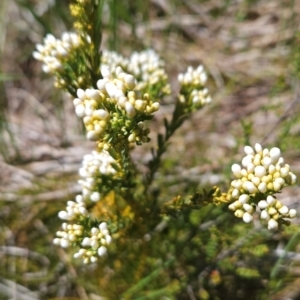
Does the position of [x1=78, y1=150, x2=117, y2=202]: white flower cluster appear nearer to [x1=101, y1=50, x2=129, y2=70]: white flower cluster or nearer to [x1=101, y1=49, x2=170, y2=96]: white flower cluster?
[x1=101, y1=49, x2=170, y2=96]: white flower cluster

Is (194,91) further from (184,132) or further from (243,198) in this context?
(184,132)

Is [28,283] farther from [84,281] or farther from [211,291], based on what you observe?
[211,291]

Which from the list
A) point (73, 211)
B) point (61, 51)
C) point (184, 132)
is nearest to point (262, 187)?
point (73, 211)

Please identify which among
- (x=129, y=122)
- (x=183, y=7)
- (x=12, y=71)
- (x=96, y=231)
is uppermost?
(x=183, y=7)

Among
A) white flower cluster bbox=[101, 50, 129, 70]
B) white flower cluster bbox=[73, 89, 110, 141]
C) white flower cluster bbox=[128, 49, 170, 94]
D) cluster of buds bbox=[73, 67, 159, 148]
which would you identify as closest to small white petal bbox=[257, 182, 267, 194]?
cluster of buds bbox=[73, 67, 159, 148]

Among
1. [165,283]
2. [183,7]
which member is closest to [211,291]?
[165,283]

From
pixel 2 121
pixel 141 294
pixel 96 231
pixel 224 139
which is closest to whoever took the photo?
pixel 96 231

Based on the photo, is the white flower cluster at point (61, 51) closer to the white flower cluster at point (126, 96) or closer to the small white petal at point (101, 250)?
the white flower cluster at point (126, 96)
